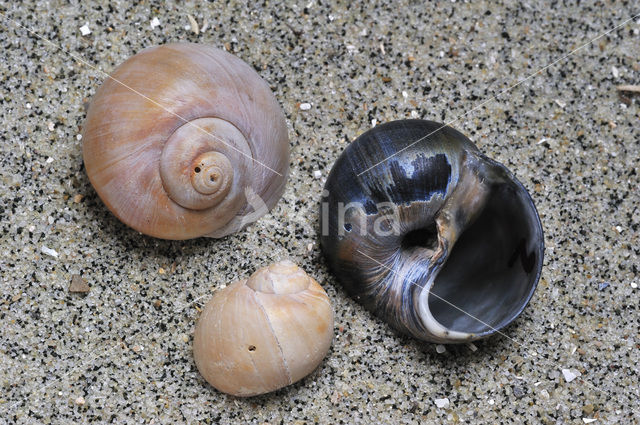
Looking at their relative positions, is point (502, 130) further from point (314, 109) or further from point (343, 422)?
point (343, 422)

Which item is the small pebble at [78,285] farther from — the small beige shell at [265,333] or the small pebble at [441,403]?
the small pebble at [441,403]

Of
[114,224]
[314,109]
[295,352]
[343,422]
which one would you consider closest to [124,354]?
[114,224]

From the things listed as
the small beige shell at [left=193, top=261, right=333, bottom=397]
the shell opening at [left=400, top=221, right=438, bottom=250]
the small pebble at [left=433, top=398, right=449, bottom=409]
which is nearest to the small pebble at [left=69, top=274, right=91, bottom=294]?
the small beige shell at [left=193, top=261, right=333, bottom=397]

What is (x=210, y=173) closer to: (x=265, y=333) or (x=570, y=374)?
(x=265, y=333)

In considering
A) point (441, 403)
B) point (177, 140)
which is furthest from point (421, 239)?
point (177, 140)

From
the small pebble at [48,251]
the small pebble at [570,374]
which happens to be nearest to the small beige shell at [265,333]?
the small pebble at [48,251]

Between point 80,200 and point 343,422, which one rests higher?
point 80,200
